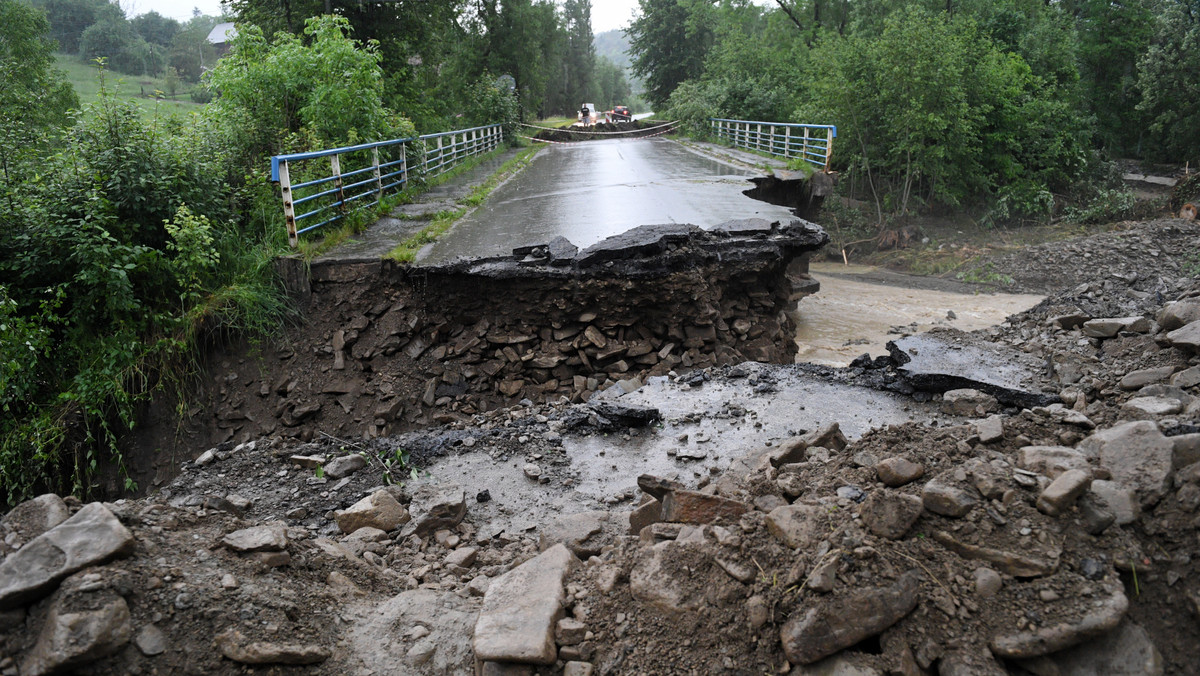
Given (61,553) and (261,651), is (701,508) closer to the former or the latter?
(261,651)

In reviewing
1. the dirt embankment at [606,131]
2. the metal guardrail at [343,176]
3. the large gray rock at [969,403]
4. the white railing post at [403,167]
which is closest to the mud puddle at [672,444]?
the large gray rock at [969,403]

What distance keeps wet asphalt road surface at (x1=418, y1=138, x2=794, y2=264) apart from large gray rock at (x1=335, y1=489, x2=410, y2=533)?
4.13 m

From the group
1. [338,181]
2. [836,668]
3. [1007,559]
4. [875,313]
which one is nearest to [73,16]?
[338,181]

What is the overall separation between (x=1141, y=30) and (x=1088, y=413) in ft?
105

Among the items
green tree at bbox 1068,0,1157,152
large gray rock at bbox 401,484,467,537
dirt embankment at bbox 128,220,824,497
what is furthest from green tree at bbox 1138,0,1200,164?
large gray rock at bbox 401,484,467,537

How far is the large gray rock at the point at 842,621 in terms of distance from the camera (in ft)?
8.32

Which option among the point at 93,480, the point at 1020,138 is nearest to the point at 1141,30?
the point at 1020,138

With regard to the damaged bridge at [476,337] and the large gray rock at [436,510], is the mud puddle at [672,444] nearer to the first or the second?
the large gray rock at [436,510]

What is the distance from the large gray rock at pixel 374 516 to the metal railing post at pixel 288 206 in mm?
5008

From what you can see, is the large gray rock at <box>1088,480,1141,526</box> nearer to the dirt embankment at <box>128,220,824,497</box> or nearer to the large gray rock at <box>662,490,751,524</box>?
the large gray rock at <box>662,490,751,524</box>

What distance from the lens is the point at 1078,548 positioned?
2.70 meters

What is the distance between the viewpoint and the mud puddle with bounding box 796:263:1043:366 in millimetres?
13703

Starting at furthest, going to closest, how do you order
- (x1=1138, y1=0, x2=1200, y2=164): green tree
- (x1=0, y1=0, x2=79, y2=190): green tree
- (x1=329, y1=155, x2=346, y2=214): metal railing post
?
1. (x1=1138, y1=0, x2=1200, y2=164): green tree
2. (x1=0, y1=0, x2=79, y2=190): green tree
3. (x1=329, y1=155, x2=346, y2=214): metal railing post

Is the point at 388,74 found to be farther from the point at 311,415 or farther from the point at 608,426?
the point at 608,426
